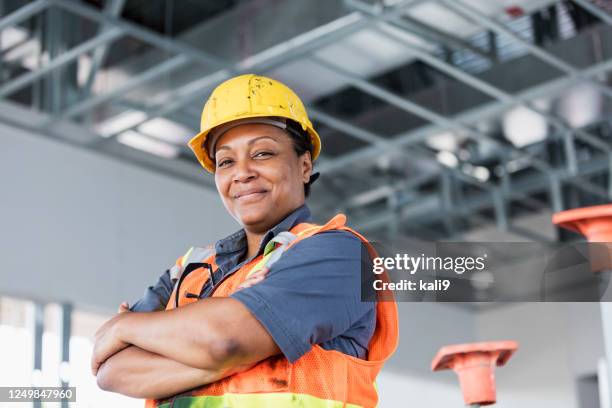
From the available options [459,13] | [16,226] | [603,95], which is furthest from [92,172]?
[603,95]

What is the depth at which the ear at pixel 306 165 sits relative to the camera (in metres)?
2.25

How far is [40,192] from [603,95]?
4364mm

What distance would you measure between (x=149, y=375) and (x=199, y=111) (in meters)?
6.42

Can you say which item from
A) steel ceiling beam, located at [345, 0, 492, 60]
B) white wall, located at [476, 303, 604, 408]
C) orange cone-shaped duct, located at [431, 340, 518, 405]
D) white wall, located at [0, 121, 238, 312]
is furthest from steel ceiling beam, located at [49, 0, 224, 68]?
white wall, located at [476, 303, 604, 408]

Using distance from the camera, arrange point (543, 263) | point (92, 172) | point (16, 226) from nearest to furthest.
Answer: point (543, 263) < point (16, 226) < point (92, 172)

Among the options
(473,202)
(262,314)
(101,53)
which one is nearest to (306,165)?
(262,314)

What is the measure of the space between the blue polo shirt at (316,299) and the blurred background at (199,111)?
462cm

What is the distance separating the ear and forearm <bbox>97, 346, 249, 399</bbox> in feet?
1.81

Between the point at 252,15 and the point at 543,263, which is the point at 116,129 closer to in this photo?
the point at 252,15

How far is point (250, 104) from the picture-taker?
2.16m

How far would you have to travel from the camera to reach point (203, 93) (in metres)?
7.72

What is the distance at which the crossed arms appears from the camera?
180cm

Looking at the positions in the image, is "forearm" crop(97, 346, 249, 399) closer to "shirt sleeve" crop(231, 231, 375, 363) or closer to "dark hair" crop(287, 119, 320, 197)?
"shirt sleeve" crop(231, 231, 375, 363)

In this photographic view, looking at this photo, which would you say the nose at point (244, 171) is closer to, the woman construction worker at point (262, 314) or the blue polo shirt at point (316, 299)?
the woman construction worker at point (262, 314)
